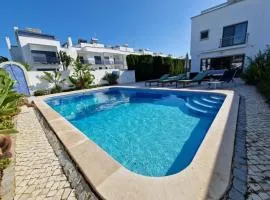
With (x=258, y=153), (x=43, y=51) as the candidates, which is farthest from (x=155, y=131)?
(x=43, y=51)

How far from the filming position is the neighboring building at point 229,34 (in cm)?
1441

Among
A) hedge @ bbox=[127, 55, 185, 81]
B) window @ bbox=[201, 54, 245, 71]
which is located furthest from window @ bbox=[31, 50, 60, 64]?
window @ bbox=[201, 54, 245, 71]

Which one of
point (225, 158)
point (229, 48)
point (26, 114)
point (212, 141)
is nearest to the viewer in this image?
point (225, 158)

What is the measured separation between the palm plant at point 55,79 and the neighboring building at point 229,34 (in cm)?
1697

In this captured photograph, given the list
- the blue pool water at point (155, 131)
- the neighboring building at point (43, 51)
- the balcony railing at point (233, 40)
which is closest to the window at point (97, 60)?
the neighboring building at point (43, 51)

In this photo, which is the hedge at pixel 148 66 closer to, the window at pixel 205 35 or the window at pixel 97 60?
the window at pixel 205 35

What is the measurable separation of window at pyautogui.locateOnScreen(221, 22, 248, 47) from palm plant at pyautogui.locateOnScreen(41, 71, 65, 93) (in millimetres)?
19055

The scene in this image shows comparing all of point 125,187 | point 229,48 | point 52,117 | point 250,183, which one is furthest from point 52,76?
point 229,48

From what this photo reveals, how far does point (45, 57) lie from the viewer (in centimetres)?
2741

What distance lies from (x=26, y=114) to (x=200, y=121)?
800cm

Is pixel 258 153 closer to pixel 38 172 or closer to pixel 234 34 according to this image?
pixel 38 172

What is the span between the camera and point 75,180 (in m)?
2.38

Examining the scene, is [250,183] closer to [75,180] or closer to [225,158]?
[225,158]

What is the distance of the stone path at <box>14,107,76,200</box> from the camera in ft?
7.09
